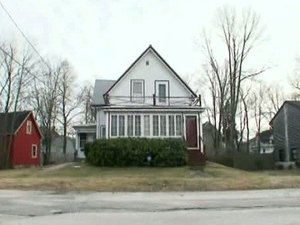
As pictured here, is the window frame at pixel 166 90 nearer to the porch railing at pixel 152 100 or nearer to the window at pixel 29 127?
the porch railing at pixel 152 100

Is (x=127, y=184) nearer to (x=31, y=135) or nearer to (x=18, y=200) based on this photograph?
(x=18, y=200)

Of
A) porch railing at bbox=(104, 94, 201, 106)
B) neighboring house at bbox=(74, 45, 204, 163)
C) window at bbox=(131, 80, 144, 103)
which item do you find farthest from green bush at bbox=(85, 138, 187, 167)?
window at bbox=(131, 80, 144, 103)

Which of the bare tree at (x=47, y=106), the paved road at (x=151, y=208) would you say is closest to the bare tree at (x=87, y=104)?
the bare tree at (x=47, y=106)

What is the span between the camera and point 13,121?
51.7 meters

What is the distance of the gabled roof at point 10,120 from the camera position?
5106 cm

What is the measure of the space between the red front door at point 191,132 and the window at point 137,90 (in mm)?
5271

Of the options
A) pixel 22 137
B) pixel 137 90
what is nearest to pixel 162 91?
pixel 137 90

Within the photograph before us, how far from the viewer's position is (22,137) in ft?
175

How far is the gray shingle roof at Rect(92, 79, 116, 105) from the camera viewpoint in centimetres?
4225

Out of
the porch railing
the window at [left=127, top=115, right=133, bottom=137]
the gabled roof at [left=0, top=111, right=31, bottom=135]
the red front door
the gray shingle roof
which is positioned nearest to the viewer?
the window at [left=127, top=115, right=133, bottom=137]

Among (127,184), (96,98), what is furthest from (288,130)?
(127,184)

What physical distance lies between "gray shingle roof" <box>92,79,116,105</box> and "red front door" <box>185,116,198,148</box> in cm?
852

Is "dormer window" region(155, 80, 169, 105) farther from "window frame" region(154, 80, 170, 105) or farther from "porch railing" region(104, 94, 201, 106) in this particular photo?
"porch railing" region(104, 94, 201, 106)

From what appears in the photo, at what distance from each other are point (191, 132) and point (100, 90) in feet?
38.4
